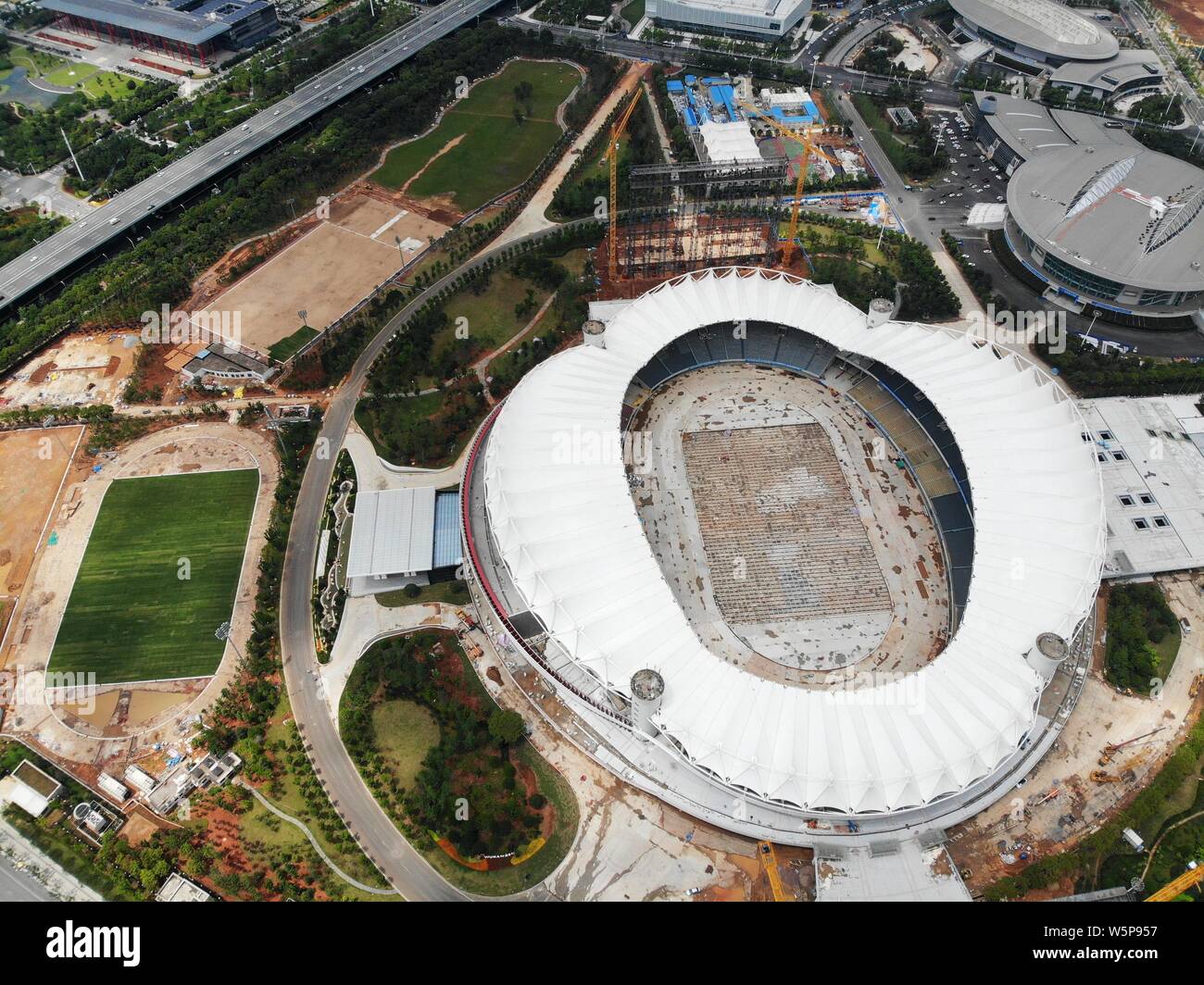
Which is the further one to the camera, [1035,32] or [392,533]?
[1035,32]

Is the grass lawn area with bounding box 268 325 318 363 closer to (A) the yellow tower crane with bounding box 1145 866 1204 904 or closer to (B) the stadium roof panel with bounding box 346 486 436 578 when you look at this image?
(B) the stadium roof panel with bounding box 346 486 436 578

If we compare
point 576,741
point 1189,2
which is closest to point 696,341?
point 576,741

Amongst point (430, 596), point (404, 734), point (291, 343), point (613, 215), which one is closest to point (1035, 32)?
point (613, 215)

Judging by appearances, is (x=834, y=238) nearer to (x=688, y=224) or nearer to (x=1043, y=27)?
(x=688, y=224)

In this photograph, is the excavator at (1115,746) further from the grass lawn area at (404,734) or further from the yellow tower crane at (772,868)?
the grass lawn area at (404,734)

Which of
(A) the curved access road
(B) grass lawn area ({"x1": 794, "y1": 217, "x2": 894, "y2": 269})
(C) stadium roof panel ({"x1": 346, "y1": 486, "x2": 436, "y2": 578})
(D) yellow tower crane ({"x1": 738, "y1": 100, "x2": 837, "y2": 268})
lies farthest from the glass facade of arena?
(A) the curved access road

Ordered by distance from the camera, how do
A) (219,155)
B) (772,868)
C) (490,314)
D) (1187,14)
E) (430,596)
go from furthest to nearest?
(1187,14)
(219,155)
(490,314)
(430,596)
(772,868)

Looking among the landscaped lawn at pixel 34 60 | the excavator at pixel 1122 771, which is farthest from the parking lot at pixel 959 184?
the landscaped lawn at pixel 34 60
